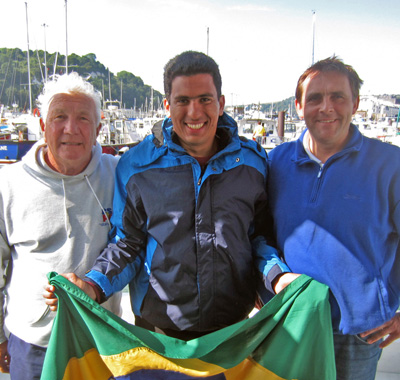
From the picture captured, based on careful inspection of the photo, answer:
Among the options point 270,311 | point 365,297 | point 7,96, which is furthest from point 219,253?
point 7,96

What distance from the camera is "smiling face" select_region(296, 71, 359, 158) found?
6.17 feet

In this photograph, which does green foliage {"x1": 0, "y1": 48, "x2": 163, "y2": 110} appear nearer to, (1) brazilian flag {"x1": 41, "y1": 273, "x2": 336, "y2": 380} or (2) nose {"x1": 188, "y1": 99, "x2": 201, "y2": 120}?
(2) nose {"x1": 188, "y1": 99, "x2": 201, "y2": 120}

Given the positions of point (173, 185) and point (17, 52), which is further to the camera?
point (17, 52)

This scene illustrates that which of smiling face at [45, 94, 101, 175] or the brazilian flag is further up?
smiling face at [45, 94, 101, 175]

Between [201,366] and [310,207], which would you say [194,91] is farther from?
[201,366]

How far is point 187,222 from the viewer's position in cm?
187

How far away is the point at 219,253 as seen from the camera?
1.87 meters

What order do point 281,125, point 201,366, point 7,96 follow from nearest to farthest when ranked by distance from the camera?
1. point 201,366
2. point 281,125
3. point 7,96

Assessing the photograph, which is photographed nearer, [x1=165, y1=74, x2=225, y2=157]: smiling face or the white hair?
[x1=165, y1=74, x2=225, y2=157]: smiling face

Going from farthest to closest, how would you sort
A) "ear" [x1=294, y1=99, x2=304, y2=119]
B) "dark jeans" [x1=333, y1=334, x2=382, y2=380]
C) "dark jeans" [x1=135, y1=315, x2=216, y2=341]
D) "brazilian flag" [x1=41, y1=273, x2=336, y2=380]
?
"ear" [x1=294, y1=99, x2=304, y2=119] → "dark jeans" [x1=135, y1=315, x2=216, y2=341] → "dark jeans" [x1=333, y1=334, x2=382, y2=380] → "brazilian flag" [x1=41, y1=273, x2=336, y2=380]

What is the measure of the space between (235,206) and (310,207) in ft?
1.38

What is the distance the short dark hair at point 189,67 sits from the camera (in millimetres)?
1885

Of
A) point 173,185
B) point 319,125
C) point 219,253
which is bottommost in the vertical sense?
point 219,253

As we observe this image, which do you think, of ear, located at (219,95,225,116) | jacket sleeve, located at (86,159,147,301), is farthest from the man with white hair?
ear, located at (219,95,225,116)
